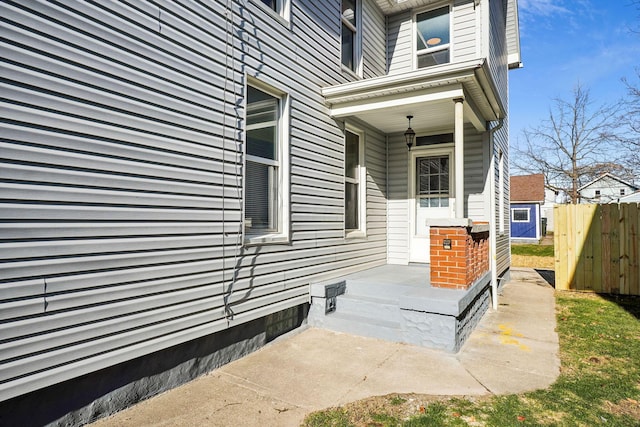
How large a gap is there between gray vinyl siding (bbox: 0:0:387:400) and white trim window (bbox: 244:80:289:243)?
17cm

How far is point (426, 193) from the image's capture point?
735 cm

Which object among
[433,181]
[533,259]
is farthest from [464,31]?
[533,259]

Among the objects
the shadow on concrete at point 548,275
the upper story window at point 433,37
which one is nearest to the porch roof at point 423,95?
the upper story window at point 433,37

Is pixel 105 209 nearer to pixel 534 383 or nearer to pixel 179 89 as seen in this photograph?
pixel 179 89

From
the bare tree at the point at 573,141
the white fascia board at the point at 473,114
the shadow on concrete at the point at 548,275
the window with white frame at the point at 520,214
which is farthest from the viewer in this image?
the window with white frame at the point at 520,214

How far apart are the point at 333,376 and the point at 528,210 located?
25.1 meters

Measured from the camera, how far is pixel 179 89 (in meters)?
3.34

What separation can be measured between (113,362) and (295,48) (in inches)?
160

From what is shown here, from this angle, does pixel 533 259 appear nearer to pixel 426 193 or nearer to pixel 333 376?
pixel 426 193

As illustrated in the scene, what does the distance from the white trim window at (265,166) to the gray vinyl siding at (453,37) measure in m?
3.87

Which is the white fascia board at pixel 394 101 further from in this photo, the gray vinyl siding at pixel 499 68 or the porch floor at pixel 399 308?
the gray vinyl siding at pixel 499 68

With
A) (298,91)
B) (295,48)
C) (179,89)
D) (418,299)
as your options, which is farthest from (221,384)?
(295,48)

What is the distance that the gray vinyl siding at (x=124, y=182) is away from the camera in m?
2.34

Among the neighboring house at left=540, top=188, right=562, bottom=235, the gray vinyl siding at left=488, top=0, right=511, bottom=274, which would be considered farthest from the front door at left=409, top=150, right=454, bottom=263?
the neighboring house at left=540, top=188, right=562, bottom=235
